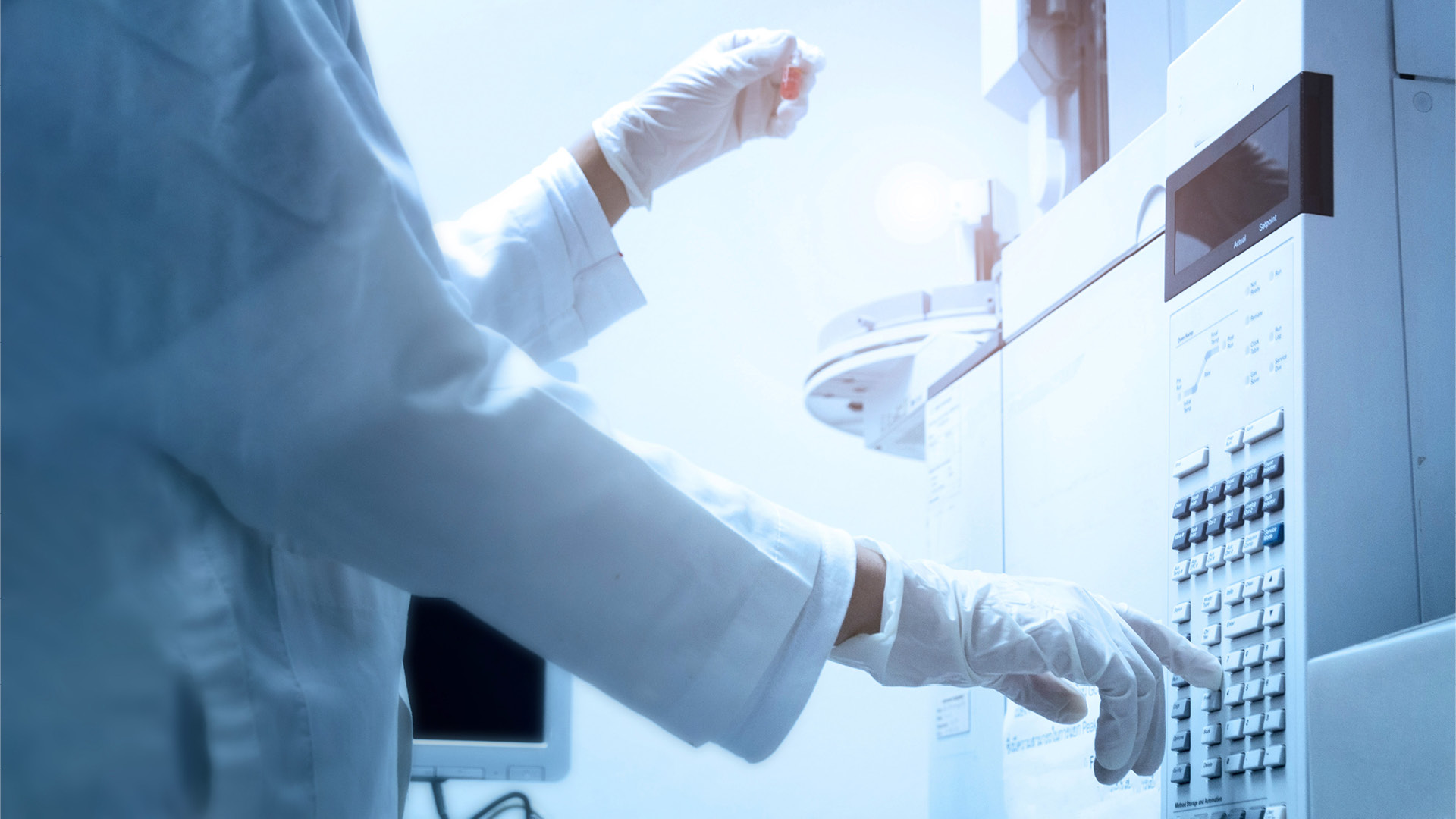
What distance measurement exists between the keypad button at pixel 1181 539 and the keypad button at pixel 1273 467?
82 mm

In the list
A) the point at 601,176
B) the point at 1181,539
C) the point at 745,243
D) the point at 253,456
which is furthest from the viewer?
the point at 745,243

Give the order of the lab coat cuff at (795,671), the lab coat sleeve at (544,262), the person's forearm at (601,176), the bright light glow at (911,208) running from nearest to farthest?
the lab coat cuff at (795,671)
the lab coat sleeve at (544,262)
the person's forearm at (601,176)
the bright light glow at (911,208)

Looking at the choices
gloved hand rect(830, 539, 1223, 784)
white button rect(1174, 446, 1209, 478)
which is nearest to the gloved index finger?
gloved hand rect(830, 539, 1223, 784)

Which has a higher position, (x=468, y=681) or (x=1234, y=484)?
(x=1234, y=484)

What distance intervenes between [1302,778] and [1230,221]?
358 millimetres

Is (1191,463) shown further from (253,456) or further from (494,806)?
(494,806)

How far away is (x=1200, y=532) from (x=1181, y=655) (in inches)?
3.2

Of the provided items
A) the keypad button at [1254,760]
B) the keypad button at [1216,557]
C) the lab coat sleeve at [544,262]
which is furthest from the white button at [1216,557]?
the lab coat sleeve at [544,262]

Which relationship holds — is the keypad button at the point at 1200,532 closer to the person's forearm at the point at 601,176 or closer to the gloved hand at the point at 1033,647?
the gloved hand at the point at 1033,647

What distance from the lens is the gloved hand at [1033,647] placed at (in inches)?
25.6

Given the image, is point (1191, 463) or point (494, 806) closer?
point (1191, 463)

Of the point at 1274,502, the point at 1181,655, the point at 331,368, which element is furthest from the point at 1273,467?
the point at 331,368

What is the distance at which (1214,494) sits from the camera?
68 centimetres

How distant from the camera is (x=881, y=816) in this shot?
1.74 meters
